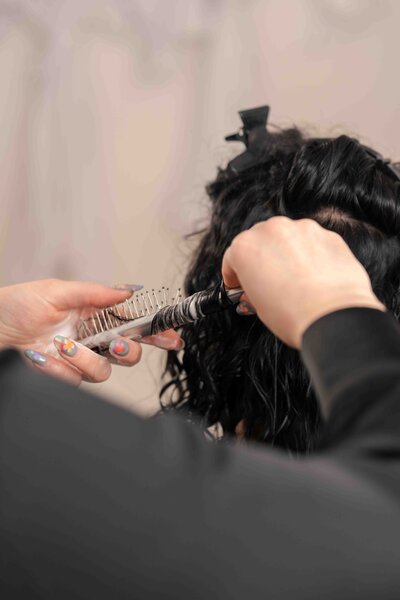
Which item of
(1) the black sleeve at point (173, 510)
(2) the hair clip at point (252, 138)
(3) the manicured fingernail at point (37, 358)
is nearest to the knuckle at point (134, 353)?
(3) the manicured fingernail at point (37, 358)

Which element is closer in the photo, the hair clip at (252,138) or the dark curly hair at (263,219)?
the dark curly hair at (263,219)

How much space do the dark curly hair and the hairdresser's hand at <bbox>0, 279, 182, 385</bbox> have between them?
0.08 meters

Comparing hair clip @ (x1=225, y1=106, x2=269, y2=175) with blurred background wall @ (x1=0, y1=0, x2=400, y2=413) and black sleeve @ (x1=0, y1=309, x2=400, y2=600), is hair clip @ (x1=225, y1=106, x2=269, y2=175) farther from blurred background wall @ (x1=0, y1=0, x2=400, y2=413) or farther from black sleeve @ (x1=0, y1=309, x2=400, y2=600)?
black sleeve @ (x1=0, y1=309, x2=400, y2=600)

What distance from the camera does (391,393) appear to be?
0.36 meters

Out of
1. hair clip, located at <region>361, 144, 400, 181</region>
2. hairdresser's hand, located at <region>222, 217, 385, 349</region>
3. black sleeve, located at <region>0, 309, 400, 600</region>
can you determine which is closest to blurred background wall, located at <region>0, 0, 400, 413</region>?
hair clip, located at <region>361, 144, 400, 181</region>

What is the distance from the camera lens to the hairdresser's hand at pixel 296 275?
431mm

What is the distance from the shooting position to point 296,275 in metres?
0.46

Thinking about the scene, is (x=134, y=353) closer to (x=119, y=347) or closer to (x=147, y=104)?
(x=119, y=347)

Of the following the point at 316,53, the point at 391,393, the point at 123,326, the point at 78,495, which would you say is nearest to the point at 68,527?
the point at 78,495

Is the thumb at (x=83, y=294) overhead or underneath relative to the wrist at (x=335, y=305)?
underneath

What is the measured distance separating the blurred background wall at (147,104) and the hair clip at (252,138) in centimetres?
33

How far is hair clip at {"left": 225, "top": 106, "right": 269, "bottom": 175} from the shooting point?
2.90ft

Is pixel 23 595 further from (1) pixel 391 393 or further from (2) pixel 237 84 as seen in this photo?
(2) pixel 237 84

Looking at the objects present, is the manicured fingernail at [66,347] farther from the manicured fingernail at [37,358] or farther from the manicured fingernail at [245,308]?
the manicured fingernail at [245,308]
